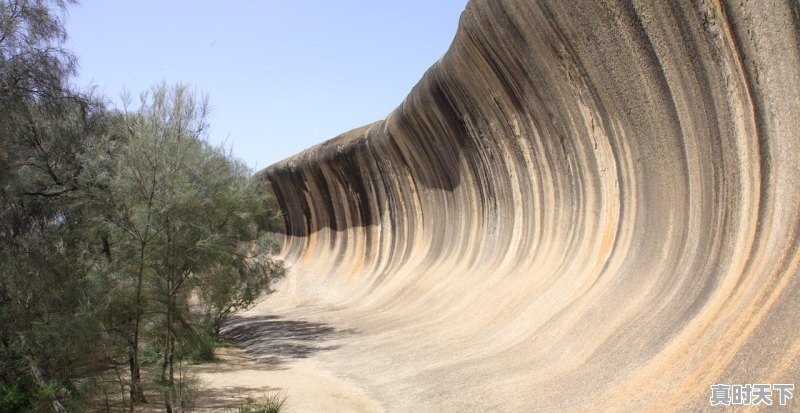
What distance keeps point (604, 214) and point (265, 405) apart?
166 inches

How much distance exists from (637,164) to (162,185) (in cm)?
472

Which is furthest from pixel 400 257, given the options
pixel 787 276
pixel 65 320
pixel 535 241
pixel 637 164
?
pixel 787 276

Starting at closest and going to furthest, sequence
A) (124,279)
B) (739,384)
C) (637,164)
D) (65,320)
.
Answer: (739,384)
(65,320)
(124,279)
(637,164)

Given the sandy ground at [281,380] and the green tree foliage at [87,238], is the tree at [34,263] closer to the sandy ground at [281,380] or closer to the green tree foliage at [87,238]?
the green tree foliage at [87,238]

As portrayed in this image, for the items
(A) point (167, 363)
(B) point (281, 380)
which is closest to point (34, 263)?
(A) point (167, 363)

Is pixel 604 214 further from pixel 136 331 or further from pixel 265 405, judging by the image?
pixel 136 331

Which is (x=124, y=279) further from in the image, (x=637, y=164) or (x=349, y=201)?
(x=349, y=201)

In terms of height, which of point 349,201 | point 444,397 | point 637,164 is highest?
Result: point 349,201

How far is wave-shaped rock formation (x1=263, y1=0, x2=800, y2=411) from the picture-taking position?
197 inches

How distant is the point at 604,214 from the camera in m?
8.21

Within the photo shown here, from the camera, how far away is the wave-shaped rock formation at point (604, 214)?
197 inches

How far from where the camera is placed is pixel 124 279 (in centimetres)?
Answer: 688

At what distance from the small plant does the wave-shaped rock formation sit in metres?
1.05

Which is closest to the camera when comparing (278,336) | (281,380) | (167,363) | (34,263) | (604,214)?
(34,263)
